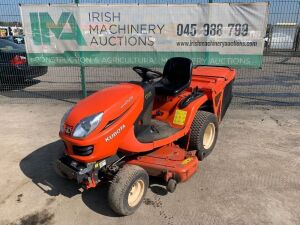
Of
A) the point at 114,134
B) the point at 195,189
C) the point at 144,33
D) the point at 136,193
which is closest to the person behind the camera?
the point at 114,134

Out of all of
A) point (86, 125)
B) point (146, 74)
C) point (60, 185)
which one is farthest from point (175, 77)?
point (60, 185)

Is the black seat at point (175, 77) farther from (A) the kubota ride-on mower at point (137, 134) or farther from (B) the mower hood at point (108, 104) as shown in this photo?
(B) the mower hood at point (108, 104)

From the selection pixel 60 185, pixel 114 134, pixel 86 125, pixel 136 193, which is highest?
pixel 86 125

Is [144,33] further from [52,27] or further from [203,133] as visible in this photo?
[203,133]

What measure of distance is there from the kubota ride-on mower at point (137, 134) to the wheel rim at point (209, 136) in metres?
0.03

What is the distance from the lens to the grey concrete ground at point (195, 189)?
10.6 ft

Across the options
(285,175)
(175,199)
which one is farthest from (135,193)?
(285,175)

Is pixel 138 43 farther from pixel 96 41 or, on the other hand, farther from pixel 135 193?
pixel 135 193

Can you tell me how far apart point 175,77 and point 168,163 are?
137 centimetres

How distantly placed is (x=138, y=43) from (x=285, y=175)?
3.86 m

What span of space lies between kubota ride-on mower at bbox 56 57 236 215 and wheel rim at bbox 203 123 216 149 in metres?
0.03

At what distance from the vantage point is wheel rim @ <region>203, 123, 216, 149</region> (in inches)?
179

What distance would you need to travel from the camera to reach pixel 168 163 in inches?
139

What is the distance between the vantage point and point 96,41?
6512mm
